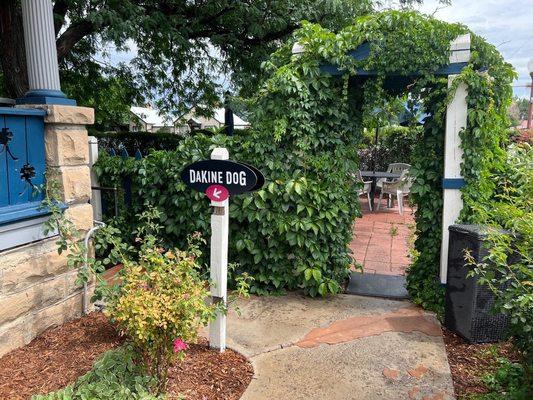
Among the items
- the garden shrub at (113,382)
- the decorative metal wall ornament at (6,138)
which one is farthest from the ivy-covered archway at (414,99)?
the garden shrub at (113,382)

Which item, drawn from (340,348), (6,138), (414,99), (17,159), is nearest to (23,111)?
(6,138)

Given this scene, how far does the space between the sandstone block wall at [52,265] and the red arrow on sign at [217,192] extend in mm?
1105

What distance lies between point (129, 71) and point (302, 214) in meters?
6.56

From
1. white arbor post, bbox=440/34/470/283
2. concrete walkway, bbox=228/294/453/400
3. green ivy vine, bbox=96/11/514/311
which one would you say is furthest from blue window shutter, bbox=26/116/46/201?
white arbor post, bbox=440/34/470/283

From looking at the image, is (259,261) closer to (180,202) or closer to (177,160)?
(180,202)

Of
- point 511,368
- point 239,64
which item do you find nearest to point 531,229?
point 511,368

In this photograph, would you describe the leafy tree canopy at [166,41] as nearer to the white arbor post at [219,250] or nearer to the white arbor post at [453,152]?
the white arbor post at [453,152]

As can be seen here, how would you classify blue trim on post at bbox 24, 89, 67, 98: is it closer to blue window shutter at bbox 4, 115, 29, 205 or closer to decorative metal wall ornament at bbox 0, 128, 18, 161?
blue window shutter at bbox 4, 115, 29, 205

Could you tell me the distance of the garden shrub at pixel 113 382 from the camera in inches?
83.1

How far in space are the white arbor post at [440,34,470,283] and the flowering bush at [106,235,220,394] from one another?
87.6 inches

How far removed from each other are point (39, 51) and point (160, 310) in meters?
2.12

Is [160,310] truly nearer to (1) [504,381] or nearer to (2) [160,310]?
(2) [160,310]

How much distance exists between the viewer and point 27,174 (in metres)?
2.89

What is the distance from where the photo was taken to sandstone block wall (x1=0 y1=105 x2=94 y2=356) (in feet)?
8.72
